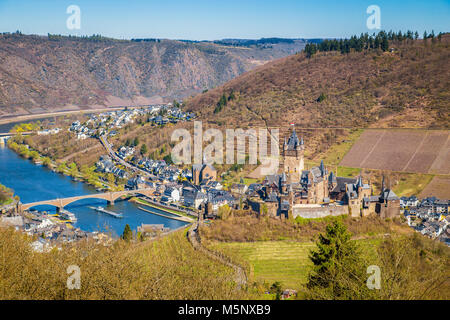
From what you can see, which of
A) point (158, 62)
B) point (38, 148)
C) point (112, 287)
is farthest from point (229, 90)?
point (158, 62)

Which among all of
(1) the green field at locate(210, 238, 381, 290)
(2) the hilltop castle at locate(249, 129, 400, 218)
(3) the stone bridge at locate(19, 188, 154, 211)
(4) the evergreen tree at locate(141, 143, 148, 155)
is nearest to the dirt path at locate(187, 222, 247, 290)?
(1) the green field at locate(210, 238, 381, 290)

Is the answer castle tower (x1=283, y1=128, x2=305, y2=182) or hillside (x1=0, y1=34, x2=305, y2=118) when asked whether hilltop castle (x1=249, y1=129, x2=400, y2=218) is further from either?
hillside (x1=0, y1=34, x2=305, y2=118)

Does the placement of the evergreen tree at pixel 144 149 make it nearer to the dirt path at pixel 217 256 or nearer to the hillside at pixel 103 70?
the dirt path at pixel 217 256

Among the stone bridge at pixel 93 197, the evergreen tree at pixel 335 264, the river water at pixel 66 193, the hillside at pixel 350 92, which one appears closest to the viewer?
the evergreen tree at pixel 335 264

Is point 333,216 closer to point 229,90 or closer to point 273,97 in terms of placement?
point 273,97

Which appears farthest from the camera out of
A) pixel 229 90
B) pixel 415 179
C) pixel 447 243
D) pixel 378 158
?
pixel 229 90

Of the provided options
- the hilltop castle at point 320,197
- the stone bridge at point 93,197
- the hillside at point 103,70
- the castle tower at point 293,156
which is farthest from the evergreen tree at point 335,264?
the hillside at point 103,70
